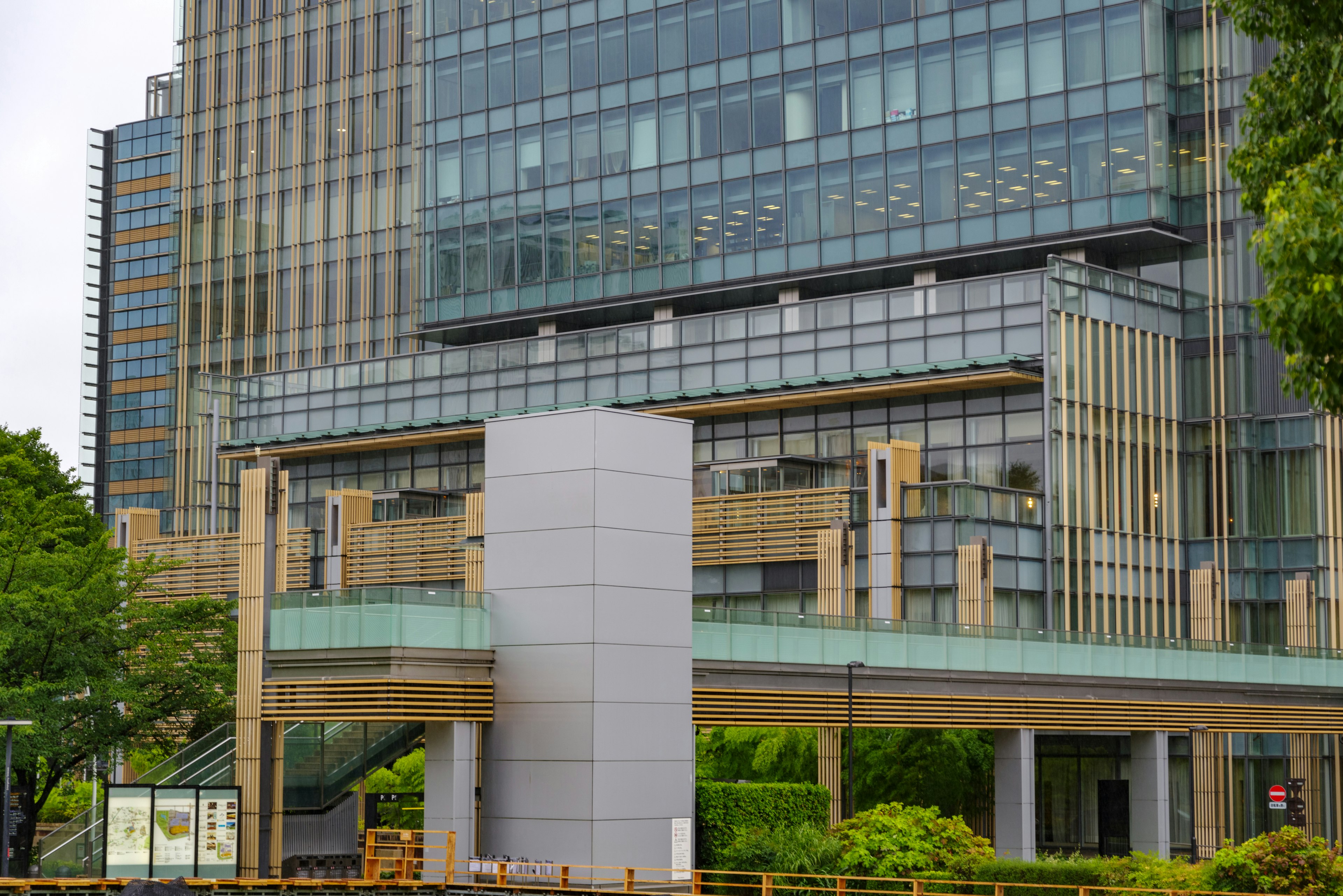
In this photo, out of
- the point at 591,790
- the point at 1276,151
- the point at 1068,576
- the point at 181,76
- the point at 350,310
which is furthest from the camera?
the point at 181,76

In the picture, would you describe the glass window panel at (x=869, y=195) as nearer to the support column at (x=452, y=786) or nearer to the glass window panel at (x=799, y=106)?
the glass window panel at (x=799, y=106)

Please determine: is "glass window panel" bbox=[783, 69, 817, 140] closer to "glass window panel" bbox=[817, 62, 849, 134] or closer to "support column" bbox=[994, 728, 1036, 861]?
"glass window panel" bbox=[817, 62, 849, 134]

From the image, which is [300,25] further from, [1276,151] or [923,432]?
[1276,151]

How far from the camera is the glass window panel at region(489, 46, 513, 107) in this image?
7900 centimetres

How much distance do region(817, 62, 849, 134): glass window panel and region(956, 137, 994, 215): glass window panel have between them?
16.6 ft

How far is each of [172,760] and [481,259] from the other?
1632 inches

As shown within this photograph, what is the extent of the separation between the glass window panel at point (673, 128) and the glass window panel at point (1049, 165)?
592 inches

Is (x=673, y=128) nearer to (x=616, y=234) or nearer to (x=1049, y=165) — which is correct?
(x=616, y=234)

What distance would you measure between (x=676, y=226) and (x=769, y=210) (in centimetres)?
443

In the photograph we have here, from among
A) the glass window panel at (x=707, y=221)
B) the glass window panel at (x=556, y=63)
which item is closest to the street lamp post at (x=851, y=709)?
the glass window panel at (x=707, y=221)

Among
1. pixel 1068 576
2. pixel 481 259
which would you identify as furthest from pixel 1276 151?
pixel 481 259

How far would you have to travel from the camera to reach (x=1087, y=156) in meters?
65.2

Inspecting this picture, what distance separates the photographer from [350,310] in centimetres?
9812

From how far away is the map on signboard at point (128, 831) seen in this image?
121 feet
